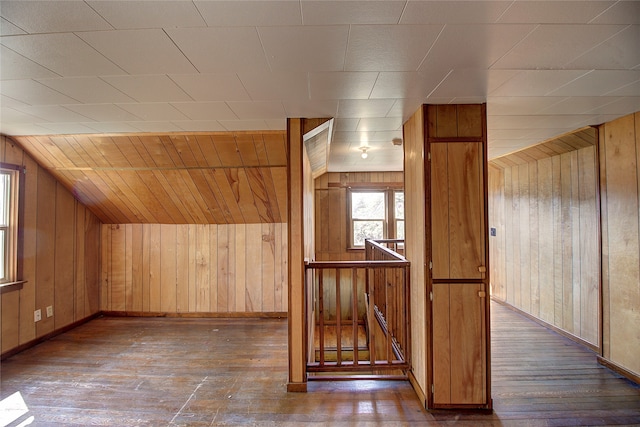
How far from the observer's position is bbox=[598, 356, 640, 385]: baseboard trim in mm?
2424

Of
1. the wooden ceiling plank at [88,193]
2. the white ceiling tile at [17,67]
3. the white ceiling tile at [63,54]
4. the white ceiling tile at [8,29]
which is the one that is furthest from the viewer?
the wooden ceiling plank at [88,193]

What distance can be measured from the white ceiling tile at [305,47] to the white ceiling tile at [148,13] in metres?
0.31

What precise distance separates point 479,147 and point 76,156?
13.7 feet

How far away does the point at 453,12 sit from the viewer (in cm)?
120

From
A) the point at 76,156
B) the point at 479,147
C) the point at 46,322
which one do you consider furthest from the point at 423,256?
the point at 46,322

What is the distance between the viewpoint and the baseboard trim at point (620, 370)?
2.42 m

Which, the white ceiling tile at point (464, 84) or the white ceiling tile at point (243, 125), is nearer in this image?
the white ceiling tile at point (464, 84)

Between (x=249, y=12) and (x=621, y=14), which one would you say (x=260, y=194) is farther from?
(x=621, y=14)

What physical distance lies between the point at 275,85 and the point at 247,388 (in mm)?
2453

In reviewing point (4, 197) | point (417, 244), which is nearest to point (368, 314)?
point (417, 244)

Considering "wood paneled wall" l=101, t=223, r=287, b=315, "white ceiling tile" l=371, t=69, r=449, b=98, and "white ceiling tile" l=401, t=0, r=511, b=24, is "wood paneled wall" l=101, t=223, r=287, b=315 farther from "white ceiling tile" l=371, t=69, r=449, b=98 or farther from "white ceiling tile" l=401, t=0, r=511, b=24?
"white ceiling tile" l=401, t=0, r=511, b=24

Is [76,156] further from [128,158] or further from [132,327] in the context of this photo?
[132,327]

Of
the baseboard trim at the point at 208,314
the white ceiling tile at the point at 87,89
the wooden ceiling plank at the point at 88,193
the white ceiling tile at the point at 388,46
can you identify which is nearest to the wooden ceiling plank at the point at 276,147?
the white ceiling tile at the point at 87,89

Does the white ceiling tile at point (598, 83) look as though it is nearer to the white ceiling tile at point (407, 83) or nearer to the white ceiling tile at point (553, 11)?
the white ceiling tile at point (553, 11)
